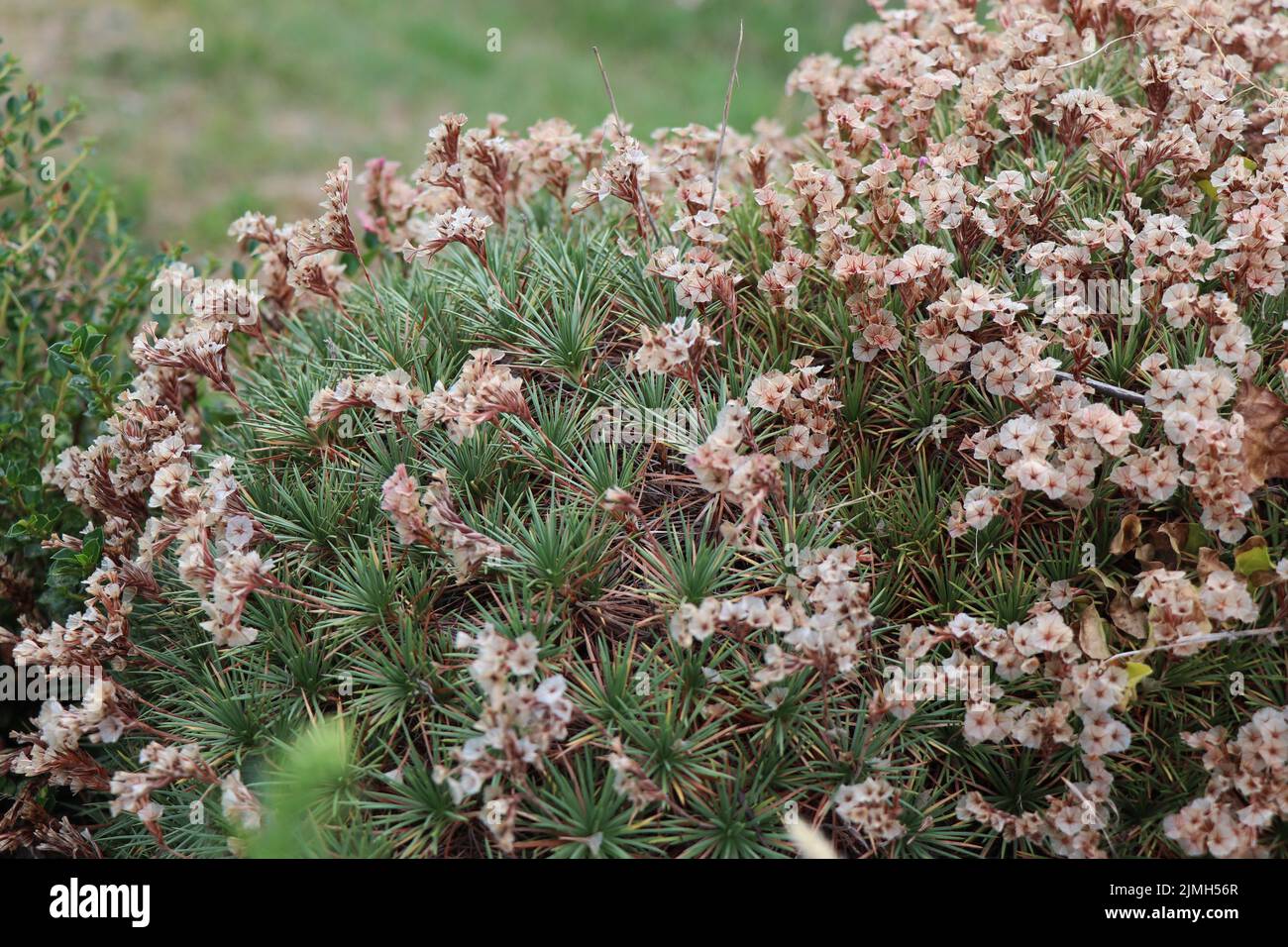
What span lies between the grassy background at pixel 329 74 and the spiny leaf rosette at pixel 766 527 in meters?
3.76

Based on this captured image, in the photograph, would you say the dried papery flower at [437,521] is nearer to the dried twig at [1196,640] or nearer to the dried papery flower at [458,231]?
the dried papery flower at [458,231]

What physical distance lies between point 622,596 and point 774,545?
0.38 m

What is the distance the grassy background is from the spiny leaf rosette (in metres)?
3.76

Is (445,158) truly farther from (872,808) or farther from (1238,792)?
(1238,792)

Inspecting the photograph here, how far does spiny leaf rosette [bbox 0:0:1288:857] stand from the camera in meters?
2.27

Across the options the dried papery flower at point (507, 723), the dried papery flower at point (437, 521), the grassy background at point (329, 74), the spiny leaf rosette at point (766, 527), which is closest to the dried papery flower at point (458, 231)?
the spiny leaf rosette at point (766, 527)

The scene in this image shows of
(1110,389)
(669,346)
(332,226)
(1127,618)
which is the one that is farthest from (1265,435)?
(332,226)

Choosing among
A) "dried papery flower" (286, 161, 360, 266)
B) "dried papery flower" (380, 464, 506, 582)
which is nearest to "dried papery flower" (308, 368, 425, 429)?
"dried papery flower" (380, 464, 506, 582)

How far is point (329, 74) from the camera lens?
8.28m

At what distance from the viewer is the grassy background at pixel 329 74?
7223mm

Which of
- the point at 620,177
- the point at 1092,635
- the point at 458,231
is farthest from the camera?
the point at 620,177

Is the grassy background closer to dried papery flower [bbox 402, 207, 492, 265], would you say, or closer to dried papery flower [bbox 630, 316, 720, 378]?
dried papery flower [bbox 402, 207, 492, 265]

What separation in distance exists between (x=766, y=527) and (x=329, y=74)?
277 inches

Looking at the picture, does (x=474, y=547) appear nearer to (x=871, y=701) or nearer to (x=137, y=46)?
(x=871, y=701)
